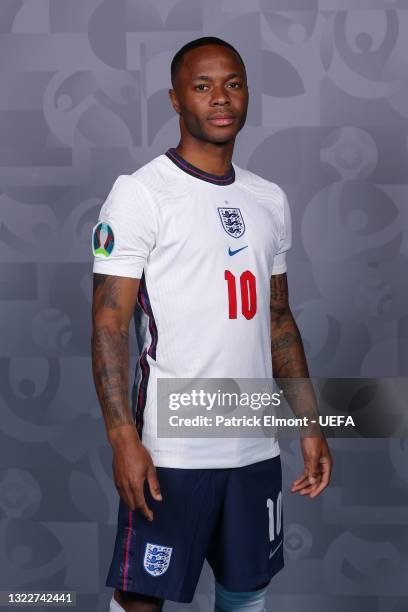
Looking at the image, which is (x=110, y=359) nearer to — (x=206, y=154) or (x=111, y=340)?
(x=111, y=340)

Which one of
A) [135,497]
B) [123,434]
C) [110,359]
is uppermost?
[110,359]

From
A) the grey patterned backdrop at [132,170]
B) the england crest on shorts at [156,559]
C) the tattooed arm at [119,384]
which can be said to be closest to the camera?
the tattooed arm at [119,384]

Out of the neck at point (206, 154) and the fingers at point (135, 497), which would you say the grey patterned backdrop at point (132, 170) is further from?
the fingers at point (135, 497)

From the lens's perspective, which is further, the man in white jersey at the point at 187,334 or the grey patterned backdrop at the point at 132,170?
the grey patterned backdrop at the point at 132,170

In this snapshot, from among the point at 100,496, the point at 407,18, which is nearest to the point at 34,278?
the point at 100,496

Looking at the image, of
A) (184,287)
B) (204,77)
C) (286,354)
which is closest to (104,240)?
(184,287)

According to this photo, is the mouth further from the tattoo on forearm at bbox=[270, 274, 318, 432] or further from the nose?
the tattoo on forearm at bbox=[270, 274, 318, 432]

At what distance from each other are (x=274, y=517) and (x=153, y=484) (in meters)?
0.36

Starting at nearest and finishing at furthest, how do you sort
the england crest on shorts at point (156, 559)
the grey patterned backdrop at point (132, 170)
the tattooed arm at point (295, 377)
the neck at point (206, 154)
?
1. the england crest on shorts at point (156, 559)
2. the neck at point (206, 154)
3. the tattooed arm at point (295, 377)
4. the grey patterned backdrop at point (132, 170)

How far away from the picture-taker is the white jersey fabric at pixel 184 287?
159 centimetres

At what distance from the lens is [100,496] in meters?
2.48

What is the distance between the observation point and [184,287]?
1.62m

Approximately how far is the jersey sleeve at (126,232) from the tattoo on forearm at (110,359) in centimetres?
3

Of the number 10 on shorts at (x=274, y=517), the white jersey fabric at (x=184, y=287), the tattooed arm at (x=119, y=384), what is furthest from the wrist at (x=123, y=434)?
the number 10 on shorts at (x=274, y=517)
